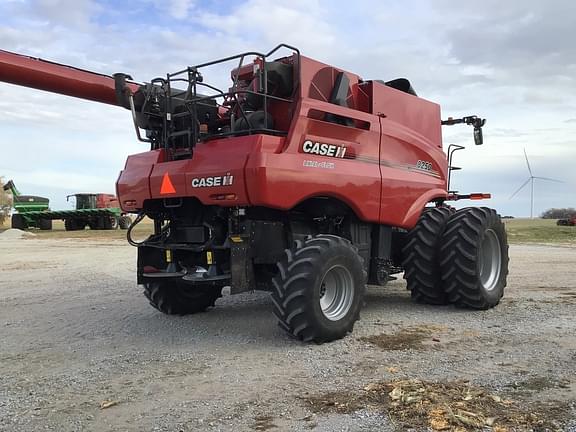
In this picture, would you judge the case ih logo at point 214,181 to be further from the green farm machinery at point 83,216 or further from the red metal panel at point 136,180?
the green farm machinery at point 83,216

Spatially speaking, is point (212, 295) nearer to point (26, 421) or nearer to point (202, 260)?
point (202, 260)

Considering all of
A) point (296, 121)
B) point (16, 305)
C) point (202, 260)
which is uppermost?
point (296, 121)

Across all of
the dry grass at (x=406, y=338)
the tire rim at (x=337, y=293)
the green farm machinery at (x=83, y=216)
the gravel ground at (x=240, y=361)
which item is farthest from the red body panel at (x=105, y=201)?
the dry grass at (x=406, y=338)

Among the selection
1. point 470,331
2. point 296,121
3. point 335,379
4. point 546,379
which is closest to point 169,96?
point 296,121

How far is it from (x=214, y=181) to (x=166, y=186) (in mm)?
850

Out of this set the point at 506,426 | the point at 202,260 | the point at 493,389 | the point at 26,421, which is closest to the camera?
the point at 506,426

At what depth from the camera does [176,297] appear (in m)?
7.73

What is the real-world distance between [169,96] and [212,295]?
2822 mm

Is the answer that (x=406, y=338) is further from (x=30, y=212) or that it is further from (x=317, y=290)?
(x=30, y=212)

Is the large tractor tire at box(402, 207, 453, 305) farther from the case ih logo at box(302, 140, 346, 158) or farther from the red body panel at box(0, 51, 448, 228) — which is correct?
the case ih logo at box(302, 140, 346, 158)

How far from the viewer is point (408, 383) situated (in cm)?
453

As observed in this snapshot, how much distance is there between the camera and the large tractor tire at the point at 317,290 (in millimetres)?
5773

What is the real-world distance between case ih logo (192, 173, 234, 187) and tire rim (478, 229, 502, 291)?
13.7 ft

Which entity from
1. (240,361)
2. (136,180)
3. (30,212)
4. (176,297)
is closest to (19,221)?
(30,212)
